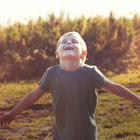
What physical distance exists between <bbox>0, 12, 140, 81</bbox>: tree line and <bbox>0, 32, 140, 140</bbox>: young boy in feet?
33.8

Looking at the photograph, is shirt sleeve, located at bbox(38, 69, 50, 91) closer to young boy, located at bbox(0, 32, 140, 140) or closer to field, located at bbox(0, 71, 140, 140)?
young boy, located at bbox(0, 32, 140, 140)

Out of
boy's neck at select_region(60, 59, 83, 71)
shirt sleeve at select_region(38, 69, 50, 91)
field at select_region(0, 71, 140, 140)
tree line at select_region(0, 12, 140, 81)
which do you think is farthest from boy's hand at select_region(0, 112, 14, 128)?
tree line at select_region(0, 12, 140, 81)

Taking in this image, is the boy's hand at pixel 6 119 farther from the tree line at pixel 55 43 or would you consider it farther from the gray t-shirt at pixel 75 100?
the tree line at pixel 55 43

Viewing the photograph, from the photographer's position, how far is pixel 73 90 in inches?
78.3

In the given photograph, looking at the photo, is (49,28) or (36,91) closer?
(36,91)

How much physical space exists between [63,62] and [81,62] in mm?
163

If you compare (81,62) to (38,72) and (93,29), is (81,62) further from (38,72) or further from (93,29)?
(93,29)

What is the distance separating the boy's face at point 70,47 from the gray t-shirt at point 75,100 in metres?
0.12

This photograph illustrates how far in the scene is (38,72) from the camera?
1308 cm

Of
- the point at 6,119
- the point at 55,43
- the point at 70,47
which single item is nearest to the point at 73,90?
the point at 70,47

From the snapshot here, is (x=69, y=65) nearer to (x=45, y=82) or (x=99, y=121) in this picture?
(x=45, y=82)

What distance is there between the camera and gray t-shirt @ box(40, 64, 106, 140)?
198 centimetres

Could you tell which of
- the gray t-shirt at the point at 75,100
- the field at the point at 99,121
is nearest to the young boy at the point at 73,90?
the gray t-shirt at the point at 75,100

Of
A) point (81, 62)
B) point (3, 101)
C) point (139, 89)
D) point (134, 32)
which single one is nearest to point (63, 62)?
point (81, 62)
